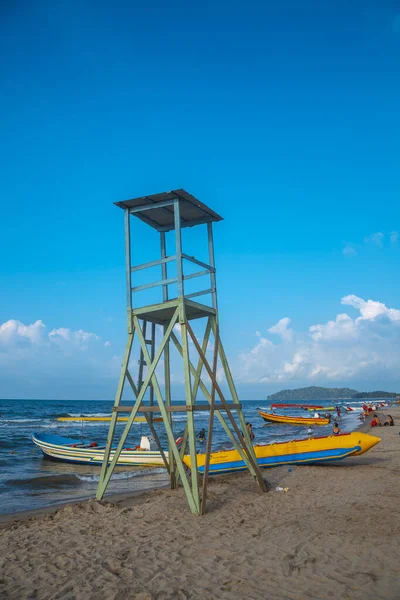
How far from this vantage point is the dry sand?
18.1 ft

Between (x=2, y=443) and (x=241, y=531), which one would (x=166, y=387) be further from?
(x=2, y=443)

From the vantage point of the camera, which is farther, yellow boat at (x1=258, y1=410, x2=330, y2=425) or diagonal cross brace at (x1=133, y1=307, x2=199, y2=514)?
yellow boat at (x1=258, y1=410, x2=330, y2=425)

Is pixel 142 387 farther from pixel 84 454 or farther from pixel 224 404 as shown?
pixel 84 454

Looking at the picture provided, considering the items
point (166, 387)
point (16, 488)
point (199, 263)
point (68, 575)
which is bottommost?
point (16, 488)

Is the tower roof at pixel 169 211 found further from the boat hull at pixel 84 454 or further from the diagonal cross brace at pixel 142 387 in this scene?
the boat hull at pixel 84 454

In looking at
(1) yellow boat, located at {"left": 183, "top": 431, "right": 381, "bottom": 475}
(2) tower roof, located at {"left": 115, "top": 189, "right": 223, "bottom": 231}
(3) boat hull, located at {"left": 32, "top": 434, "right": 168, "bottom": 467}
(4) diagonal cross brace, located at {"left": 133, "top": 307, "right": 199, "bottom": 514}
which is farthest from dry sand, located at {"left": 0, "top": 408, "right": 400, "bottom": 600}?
(3) boat hull, located at {"left": 32, "top": 434, "right": 168, "bottom": 467}

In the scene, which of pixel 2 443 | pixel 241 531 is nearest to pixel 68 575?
pixel 241 531

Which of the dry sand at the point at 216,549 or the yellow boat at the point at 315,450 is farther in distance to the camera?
the yellow boat at the point at 315,450

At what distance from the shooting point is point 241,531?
306 inches

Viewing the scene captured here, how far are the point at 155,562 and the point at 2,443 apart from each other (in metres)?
27.6

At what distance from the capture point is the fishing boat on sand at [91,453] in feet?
62.7

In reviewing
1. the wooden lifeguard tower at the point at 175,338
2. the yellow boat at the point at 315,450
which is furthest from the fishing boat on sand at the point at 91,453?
the wooden lifeguard tower at the point at 175,338

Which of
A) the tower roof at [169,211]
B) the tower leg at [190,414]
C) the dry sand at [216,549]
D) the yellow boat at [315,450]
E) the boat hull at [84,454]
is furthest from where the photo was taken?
the boat hull at [84,454]

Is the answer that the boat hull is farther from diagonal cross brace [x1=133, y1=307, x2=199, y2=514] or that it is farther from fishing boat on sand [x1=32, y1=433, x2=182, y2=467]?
diagonal cross brace [x1=133, y1=307, x2=199, y2=514]
